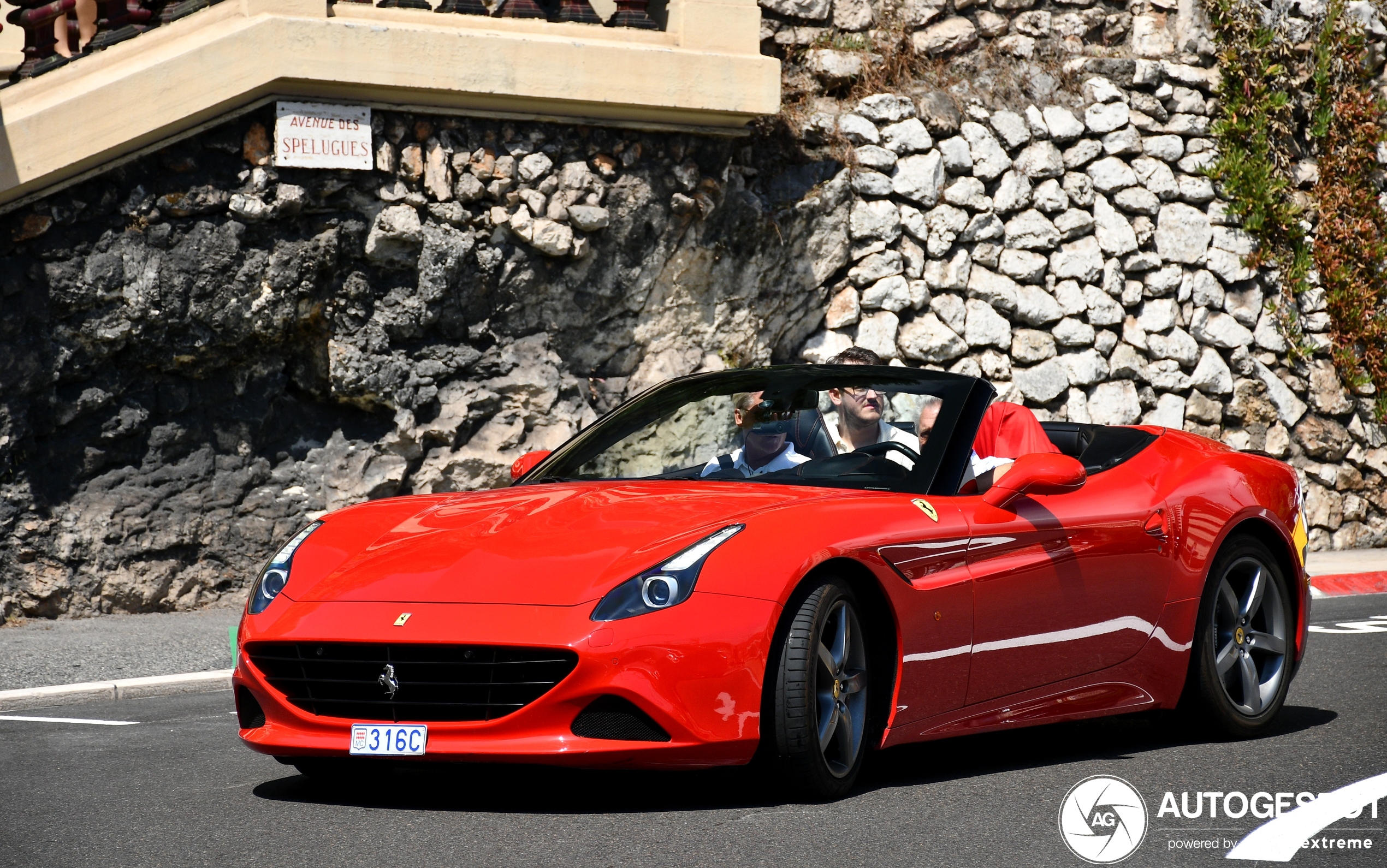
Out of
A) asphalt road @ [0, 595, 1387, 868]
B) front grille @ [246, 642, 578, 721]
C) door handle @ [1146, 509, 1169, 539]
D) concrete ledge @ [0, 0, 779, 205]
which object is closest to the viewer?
asphalt road @ [0, 595, 1387, 868]

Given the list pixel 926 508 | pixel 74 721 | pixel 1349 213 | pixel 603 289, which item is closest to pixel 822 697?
pixel 926 508

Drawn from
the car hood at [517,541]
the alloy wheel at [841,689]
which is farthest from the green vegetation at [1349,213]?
the alloy wheel at [841,689]

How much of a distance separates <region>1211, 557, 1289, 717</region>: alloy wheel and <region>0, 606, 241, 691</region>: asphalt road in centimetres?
521

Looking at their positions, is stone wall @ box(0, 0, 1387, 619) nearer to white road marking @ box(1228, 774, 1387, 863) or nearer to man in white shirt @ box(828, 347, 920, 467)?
man in white shirt @ box(828, 347, 920, 467)

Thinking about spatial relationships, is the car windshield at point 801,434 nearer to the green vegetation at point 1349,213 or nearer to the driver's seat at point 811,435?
the driver's seat at point 811,435

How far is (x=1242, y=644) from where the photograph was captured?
634 centimetres

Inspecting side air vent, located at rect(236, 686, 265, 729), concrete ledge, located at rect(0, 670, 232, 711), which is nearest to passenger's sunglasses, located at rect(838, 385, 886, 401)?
side air vent, located at rect(236, 686, 265, 729)

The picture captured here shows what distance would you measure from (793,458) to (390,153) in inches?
234

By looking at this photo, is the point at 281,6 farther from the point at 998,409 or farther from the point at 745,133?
the point at 998,409

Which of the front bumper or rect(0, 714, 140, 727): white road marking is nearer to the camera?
the front bumper

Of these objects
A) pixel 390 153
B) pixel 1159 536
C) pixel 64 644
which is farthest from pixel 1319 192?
pixel 64 644

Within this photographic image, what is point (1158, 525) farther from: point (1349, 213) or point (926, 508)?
point (1349, 213)

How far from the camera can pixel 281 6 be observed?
32.9 ft

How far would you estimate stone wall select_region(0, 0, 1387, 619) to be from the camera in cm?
996
